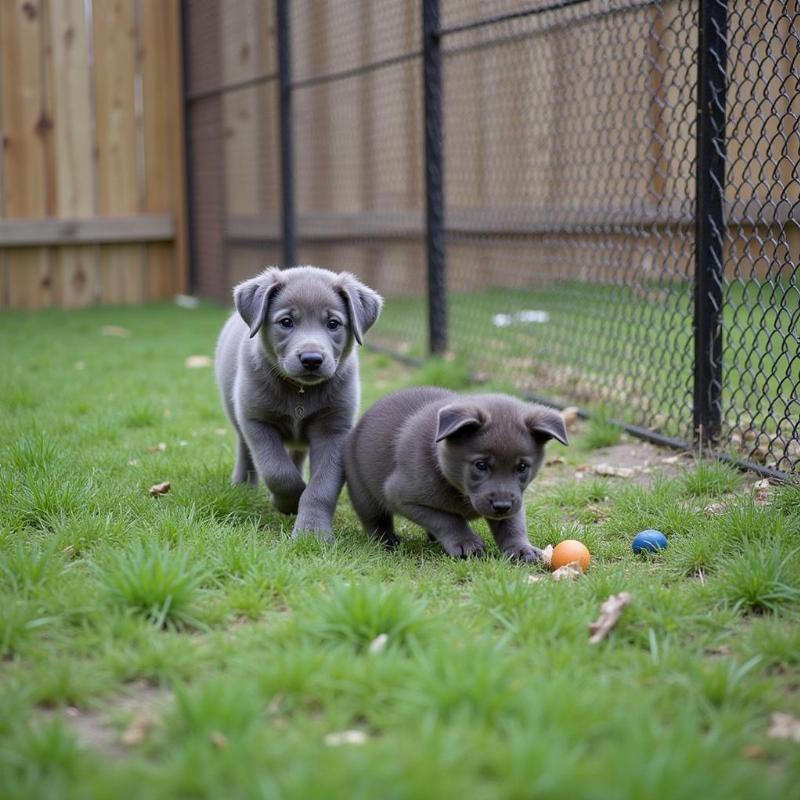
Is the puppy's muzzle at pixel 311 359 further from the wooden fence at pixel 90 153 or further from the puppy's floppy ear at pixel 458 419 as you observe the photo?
the wooden fence at pixel 90 153

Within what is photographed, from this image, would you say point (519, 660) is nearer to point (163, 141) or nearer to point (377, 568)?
point (377, 568)

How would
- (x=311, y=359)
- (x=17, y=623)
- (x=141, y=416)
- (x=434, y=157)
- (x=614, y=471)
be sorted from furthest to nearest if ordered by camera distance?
(x=434, y=157), (x=141, y=416), (x=614, y=471), (x=311, y=359), (x=17, y=623)

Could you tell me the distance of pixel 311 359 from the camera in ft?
14.2

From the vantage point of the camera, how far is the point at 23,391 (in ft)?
22.5

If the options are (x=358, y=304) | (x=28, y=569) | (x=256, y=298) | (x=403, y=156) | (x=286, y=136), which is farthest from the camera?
(x=403, y=156)

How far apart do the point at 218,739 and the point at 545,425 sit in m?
2.05

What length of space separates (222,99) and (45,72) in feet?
6.57

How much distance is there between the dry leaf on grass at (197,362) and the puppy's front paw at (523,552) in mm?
5027

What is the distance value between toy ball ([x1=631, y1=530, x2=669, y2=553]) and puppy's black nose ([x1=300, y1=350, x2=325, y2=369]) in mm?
1479

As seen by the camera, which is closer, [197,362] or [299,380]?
[299,380]

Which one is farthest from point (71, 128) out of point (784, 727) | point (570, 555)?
point (784, 727)

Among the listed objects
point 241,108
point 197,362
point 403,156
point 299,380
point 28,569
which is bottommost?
point 28,569

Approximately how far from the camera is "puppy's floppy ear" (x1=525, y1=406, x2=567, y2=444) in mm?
4039

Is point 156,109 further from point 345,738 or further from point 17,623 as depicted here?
point 345,738
